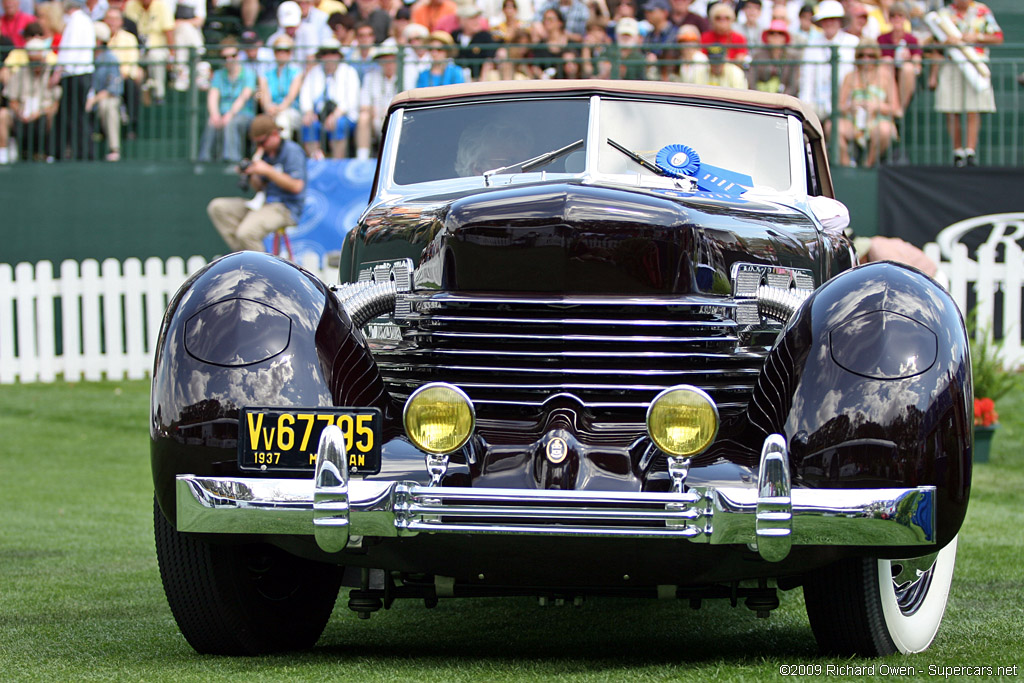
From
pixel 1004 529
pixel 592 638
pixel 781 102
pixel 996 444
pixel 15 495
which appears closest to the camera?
pixel 592 638

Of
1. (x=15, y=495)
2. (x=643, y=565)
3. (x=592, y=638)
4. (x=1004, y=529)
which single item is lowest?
(x=15, y=495)

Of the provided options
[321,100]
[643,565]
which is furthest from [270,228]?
[643,565]

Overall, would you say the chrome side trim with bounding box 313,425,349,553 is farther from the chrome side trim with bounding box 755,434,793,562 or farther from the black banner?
the black banner

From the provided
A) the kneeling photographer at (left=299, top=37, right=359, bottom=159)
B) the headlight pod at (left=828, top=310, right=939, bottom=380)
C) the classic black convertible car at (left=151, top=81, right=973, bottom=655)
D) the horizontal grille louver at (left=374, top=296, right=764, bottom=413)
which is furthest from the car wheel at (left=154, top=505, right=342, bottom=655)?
the kneeling photographer at (left=299, top=37, right=359, bottom=159)

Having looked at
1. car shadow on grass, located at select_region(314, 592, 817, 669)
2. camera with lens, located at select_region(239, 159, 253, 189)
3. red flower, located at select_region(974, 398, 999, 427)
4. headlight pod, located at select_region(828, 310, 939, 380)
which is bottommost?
red flower, located at select_region(974, 398, 999, 427)

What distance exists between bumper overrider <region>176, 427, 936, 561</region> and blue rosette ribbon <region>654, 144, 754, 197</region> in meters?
1.63

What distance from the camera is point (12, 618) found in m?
4.38

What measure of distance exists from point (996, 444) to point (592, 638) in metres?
6.31

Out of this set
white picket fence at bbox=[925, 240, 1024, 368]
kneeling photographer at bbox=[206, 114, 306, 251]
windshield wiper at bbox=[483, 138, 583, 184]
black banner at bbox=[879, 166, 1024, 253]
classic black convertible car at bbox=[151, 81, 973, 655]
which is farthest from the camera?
kneeling photographer at bbox=[206, 114, 306, 251]

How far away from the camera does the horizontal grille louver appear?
138 inches

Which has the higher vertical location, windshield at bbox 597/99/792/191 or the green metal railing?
windshield at bbox 597/99/792/191

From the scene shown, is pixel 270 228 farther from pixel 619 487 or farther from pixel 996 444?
pixel 619 487

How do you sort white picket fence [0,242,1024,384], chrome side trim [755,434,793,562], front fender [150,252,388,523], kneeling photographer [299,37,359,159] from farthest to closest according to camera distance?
1. kneeling photographer [299,37,359,159]
2. white picket fence [0,242,1024,384]
3. front fender [150,252,388,523]
4. chrome side trim [755,434,793,562]

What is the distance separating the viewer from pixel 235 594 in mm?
3633
